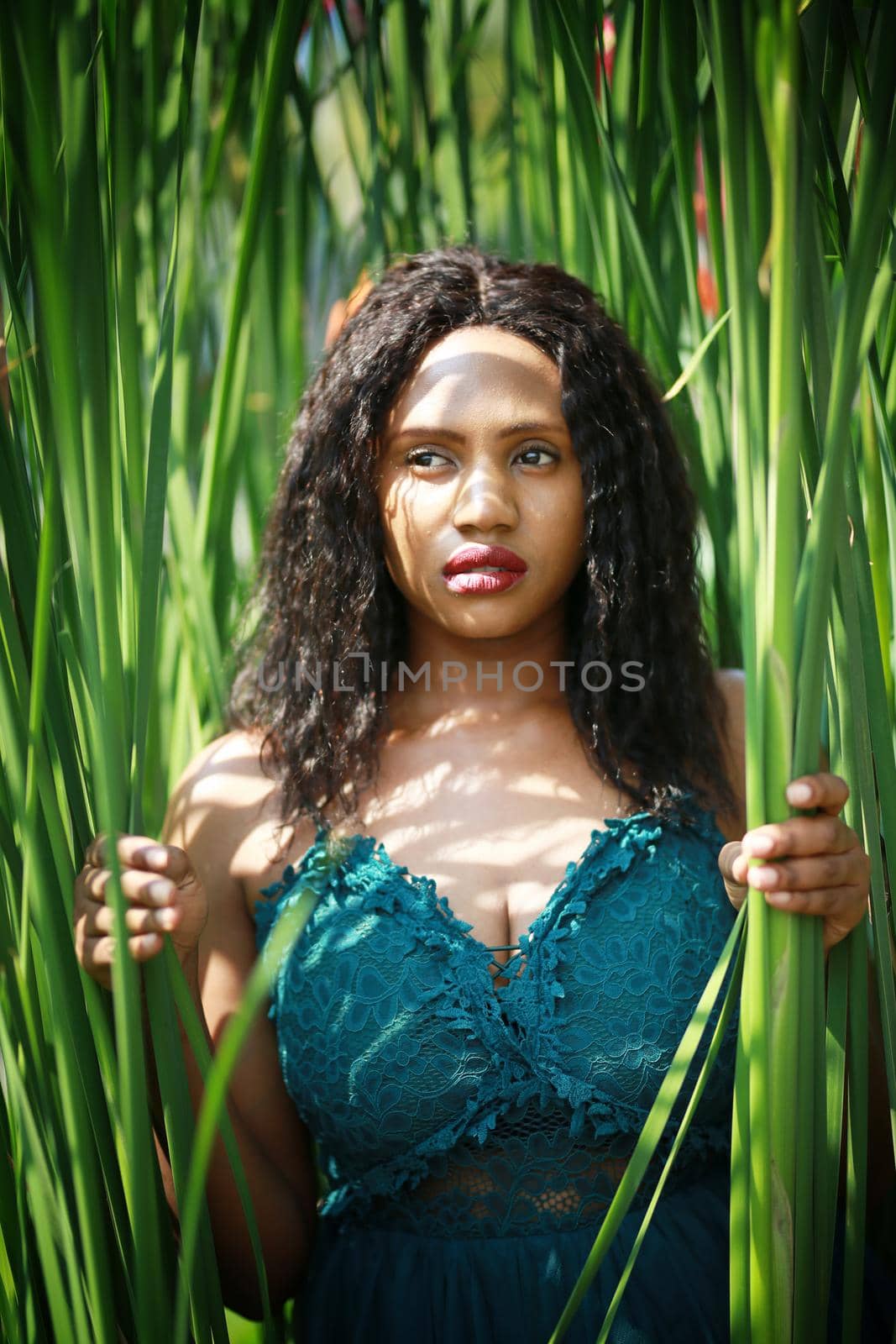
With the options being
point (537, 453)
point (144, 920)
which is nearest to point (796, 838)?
point (144, 920)

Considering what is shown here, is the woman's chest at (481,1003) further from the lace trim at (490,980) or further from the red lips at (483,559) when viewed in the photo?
the red lips at (483,559)

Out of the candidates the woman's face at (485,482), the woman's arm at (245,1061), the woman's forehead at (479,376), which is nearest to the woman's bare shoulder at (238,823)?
the woman's arm at (245,1061)

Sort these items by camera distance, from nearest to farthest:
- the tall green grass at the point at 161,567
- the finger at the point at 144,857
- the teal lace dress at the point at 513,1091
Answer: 1. the tall green grass at the point at 161,567
2. the finger at the point at 144,857
3. the teal lace dress at the point at 513,1091

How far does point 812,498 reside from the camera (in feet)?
1.86

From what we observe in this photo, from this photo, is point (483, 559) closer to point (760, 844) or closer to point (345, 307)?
point (760, 844)

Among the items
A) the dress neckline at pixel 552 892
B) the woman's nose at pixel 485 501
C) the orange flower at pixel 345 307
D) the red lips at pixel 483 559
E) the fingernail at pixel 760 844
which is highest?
the orange flower at pixel 345 307

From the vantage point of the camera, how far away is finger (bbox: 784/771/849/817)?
0.52 meters

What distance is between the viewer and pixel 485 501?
83 centimetres

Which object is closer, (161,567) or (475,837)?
(161,567)

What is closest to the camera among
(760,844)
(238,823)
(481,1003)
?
(760,844)

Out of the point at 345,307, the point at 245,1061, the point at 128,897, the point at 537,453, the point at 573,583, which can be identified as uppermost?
the point at 345,307

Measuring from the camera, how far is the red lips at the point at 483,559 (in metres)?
0.84

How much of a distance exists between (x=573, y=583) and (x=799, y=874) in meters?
0.50

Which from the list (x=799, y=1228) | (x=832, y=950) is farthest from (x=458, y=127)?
(x=799, y=1228)
